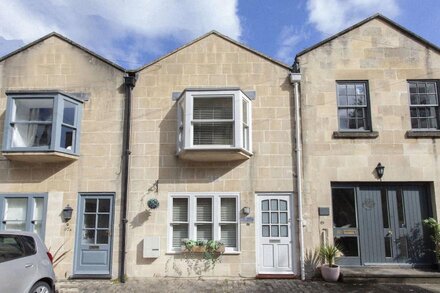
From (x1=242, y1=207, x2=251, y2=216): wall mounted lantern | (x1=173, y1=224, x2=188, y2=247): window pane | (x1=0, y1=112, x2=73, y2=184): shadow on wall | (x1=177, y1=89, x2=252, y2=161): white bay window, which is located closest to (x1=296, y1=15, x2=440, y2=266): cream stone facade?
(x1=242, y1=207, x2=251, y2=216): wall mounted lantern

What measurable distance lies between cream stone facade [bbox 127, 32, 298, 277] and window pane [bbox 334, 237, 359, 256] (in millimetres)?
1451

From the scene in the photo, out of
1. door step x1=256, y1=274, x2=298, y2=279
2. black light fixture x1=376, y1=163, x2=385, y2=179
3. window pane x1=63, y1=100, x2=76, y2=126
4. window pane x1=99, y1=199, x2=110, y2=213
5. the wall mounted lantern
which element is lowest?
door step x1=256, y1=274, x2=298, y2=279

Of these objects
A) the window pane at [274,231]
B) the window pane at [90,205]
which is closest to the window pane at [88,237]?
the window pane at [90,205]

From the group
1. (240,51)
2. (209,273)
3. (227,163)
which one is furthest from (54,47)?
(209,273)

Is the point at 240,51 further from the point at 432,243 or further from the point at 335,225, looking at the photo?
the point at 432,243

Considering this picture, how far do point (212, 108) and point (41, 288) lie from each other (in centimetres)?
658

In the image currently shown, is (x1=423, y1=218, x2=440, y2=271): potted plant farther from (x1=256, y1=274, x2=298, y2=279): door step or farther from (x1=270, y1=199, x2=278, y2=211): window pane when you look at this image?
(x1=270, y1=199, x2=278, y2=211): window pane

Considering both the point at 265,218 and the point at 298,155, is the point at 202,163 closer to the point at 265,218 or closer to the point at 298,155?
the point at 265,218

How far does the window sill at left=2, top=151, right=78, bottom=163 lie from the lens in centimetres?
1093

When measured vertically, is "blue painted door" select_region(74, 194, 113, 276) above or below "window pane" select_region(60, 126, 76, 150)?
below

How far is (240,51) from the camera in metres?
12.1

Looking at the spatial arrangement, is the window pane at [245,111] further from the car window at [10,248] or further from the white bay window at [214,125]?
the car window at [10,248]

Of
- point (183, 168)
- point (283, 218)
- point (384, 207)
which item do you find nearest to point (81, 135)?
point (183, 168)

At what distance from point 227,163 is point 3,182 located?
6.78m
